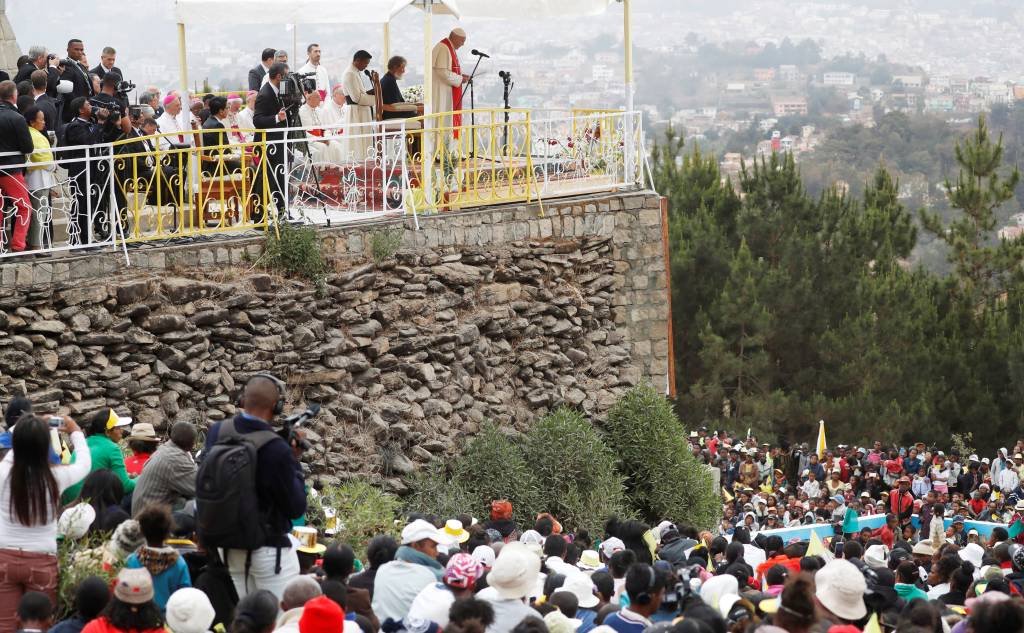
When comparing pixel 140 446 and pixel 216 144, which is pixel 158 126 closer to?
pixel 216 144

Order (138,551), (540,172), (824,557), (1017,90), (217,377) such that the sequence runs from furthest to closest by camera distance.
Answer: (1017,90), (540,172), (217,377), (824,557), (138,551)

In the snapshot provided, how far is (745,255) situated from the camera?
3469 centimetres

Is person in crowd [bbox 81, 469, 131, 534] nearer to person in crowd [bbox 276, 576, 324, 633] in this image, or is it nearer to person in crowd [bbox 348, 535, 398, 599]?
person in crowd [bbox 348, 535, 398, 599]

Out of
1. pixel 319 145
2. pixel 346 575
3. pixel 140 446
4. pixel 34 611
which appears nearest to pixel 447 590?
pixel 346 575

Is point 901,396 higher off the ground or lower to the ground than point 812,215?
lower

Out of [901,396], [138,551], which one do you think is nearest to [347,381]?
[138,551]

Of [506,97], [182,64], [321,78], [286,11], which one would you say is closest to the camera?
[286,11]

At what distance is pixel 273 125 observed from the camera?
14062mm

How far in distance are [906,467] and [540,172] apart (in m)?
10.5

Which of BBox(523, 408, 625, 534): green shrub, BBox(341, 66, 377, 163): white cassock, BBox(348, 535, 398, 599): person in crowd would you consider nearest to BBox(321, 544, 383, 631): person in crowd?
BBox(348, 535, 398, 599): person in crowd

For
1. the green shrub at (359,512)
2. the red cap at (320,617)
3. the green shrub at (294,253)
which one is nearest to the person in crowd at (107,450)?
the red cap at (320,617)

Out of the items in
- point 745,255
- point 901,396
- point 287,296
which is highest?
point 287,296

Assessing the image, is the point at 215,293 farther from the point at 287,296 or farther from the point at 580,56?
the point at 580,56

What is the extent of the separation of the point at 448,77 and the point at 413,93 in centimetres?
137
